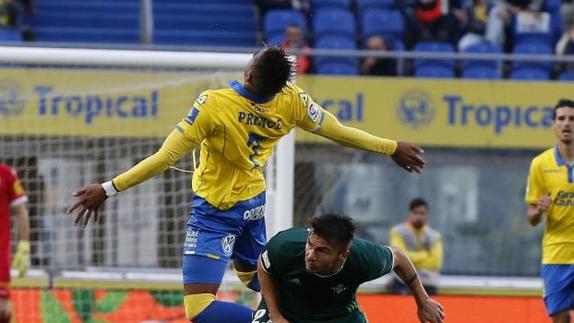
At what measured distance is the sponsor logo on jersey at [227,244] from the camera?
7.39m

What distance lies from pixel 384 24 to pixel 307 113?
7.76 metres

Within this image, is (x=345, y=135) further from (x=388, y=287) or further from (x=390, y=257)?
(x=388, y=287)

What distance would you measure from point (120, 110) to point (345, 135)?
5.51 metres

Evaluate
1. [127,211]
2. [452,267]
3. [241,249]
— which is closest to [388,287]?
[452,267]

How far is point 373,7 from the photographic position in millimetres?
15312

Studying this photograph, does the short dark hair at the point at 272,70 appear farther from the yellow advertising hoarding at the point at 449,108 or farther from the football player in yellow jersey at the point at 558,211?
the yellow advertising hoarding at the point at 449,108

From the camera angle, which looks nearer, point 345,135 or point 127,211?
point 345,135

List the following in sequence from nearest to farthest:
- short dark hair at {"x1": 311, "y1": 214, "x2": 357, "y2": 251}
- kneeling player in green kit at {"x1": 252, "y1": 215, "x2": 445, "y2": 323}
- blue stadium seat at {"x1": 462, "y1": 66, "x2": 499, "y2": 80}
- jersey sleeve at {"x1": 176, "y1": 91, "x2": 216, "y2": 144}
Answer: short dark hair at {"x1": 311, "y1": 214, "x2": 357, "y2": 251}
kneeling player in green kit at {"x1": 252, "y1": 215, "x2": 445, "y2": 323}
jersey sleeve at {"x1": 176, "y1": 91, "x2": 216, "y2": 144}
blue stadium seat at {"x1": 462, "y1": 66, "x2": 499, "y2": 80}

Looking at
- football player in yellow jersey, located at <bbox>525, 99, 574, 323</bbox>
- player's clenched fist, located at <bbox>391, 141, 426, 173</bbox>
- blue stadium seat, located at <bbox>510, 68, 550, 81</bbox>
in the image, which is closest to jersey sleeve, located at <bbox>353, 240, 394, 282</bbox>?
player's clenched fist, located at <bbox>391, 141, 426, 173</bbox>

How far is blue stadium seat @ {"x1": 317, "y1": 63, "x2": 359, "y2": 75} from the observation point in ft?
43.4

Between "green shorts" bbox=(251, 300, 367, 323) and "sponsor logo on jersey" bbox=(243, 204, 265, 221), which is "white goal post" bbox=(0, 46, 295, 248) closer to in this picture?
"sponsor logo on jersey" bbox=(243, 204, 265, 221)

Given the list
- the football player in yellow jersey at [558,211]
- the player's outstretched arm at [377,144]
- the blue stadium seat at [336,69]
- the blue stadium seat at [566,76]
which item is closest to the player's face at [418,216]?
the blue stadium seat at [336,69]

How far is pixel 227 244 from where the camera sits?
7.42 m

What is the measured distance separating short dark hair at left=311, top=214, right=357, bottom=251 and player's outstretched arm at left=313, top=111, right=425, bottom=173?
95 centimetres
